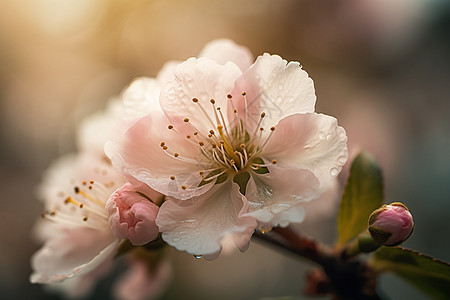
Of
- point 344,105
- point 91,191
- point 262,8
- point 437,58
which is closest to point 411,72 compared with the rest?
point 437,58

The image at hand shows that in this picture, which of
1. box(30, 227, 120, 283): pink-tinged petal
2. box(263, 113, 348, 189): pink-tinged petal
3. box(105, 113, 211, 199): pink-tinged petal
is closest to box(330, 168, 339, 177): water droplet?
box(263, 113, 348, 189): pink-tinged petal

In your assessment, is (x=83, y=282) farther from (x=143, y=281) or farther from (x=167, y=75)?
(x=167, y=75)

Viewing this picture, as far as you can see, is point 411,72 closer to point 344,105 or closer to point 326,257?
point 344,105

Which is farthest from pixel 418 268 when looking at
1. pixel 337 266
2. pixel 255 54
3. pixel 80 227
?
pixel 255 54

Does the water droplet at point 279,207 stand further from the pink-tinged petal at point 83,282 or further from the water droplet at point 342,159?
the pink-tinged petal at point 83,282

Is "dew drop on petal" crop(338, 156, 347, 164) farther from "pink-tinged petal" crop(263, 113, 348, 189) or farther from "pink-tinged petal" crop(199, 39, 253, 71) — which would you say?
"pink-tinged petal" crop(199, 39, 253, 71)

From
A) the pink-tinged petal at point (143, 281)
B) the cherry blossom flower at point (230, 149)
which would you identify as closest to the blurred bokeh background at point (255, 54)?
the pink-tinged petal at point (143, 281)
